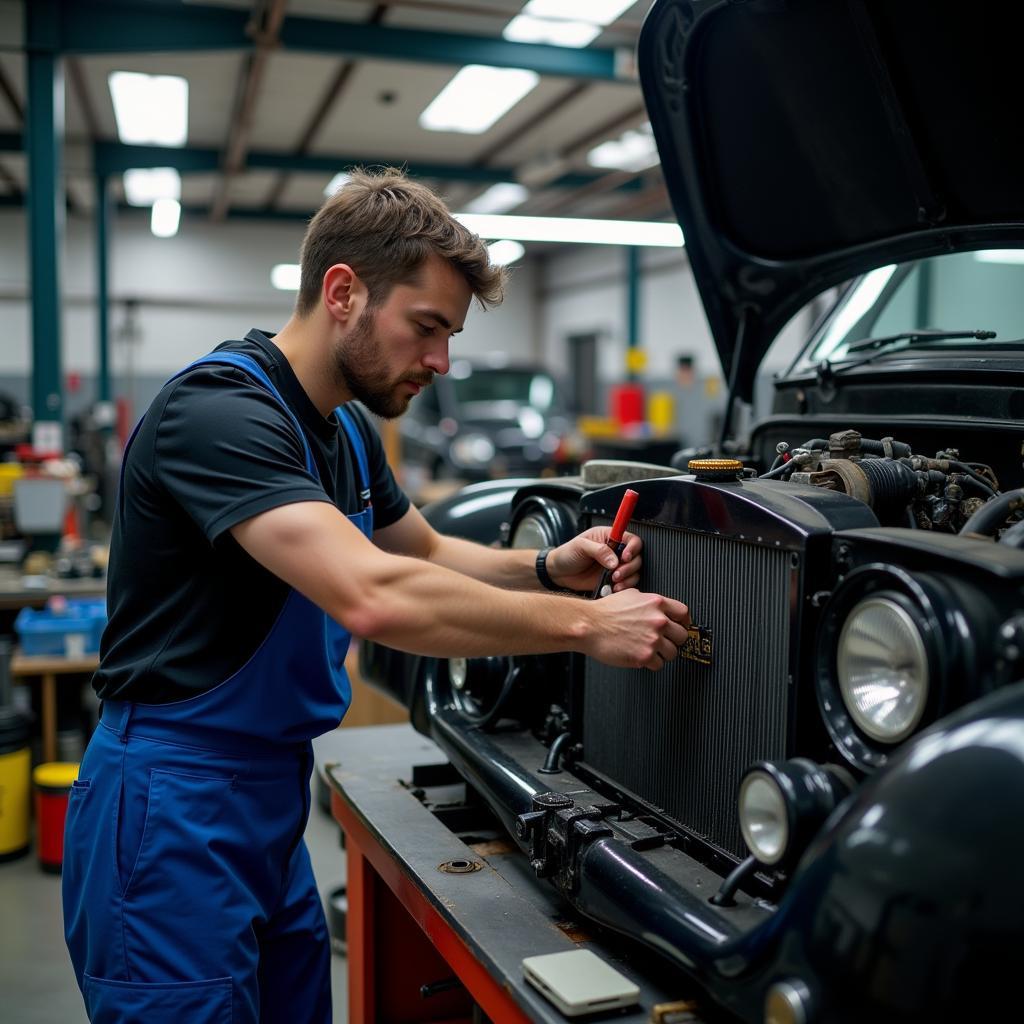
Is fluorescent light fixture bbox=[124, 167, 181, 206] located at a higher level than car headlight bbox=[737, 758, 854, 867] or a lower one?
higher

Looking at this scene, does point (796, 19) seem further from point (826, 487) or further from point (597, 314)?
point (597, 314)

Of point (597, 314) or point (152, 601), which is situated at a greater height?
point (597, 314)

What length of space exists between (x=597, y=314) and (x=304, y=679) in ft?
56.9

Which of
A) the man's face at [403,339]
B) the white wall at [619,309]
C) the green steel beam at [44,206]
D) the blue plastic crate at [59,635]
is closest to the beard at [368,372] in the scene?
the man's face at [403,339]

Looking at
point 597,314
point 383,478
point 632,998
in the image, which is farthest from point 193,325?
point 632,998

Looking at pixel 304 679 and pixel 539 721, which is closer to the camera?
pixel 304 679

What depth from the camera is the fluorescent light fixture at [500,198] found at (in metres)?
14.8

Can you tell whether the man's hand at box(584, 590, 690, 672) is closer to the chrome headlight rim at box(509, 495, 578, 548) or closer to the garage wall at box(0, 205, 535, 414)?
the chrome headlight rim at box(509, 495, 578, 548)

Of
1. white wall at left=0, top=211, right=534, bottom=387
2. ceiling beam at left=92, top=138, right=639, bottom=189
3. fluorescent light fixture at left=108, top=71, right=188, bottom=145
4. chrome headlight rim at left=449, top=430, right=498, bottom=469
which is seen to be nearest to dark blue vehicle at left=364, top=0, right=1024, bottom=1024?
chrome headlight rim at left=449, top=430, right=498, bottom=469

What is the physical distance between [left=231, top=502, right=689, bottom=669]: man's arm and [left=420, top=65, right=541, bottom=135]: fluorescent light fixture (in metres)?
8.12

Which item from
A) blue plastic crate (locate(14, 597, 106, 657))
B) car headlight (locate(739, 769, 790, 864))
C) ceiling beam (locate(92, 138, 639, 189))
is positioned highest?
ceiling beam (locate(92, 138, 639, 189))

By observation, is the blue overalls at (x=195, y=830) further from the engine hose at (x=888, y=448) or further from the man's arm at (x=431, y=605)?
the engine hose at (x=888, y=448)

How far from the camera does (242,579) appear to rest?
167 cm

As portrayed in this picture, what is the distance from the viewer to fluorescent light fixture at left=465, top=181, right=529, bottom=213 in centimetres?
1477
